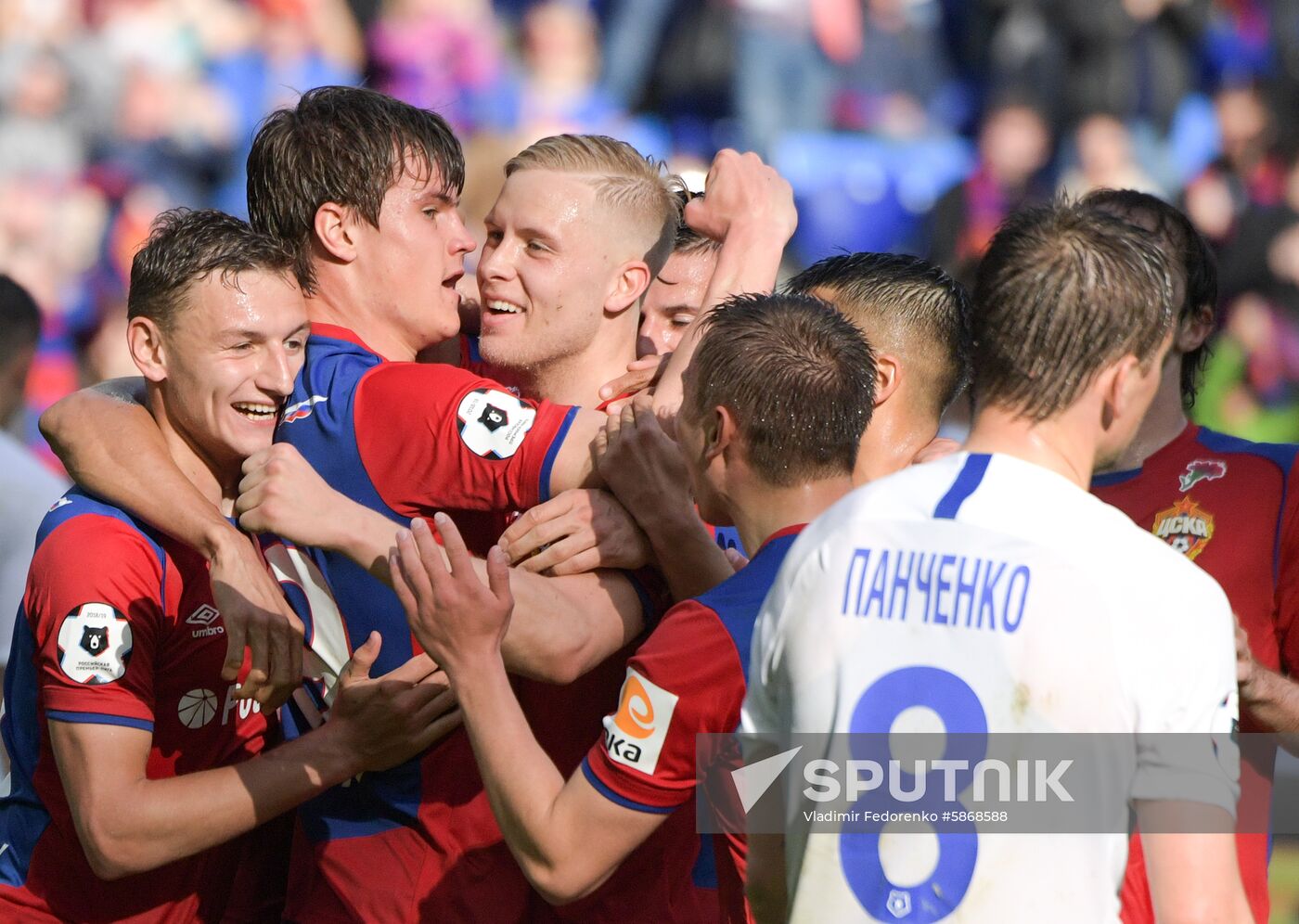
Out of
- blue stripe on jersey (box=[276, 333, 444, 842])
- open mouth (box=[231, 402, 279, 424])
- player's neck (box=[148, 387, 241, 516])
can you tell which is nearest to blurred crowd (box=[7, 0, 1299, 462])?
player's neck (box=[148, 387, 241, 516])

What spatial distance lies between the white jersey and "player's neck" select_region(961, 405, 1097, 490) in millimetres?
40

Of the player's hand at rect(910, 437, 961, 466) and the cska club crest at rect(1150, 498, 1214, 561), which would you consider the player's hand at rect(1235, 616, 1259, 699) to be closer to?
the cska club crest at rect(1150, 498, 1214, 561)

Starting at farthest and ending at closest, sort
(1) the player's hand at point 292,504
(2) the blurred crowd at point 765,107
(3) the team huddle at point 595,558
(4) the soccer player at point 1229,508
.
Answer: (2) the blurred crowd at point 765,107, (4) the soccer player at point 1229,508, (1) the player's hand at point 292,504, (3) the team huddle at point 595,558

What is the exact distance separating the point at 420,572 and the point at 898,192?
28.4ft

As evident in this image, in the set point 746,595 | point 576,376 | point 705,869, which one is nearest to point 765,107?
point 576,376

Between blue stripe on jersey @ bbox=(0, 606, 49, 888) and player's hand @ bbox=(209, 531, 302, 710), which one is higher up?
player's hand @ bbox=(209, 531, 302, 710)

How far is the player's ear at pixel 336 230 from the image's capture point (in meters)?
3.76

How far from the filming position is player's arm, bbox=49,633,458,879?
3.28 metres

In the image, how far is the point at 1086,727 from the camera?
7.37 feet

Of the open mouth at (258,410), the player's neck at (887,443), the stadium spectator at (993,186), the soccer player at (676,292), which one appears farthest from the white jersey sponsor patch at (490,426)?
the stadium spectator at (993,186)

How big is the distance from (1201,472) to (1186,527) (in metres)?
0.16

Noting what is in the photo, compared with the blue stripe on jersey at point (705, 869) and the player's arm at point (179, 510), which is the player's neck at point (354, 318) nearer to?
the player's arm at point (179, 510)

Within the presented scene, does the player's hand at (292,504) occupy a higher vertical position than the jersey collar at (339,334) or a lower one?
lower

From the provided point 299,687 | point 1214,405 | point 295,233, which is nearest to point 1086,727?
point 299,687
